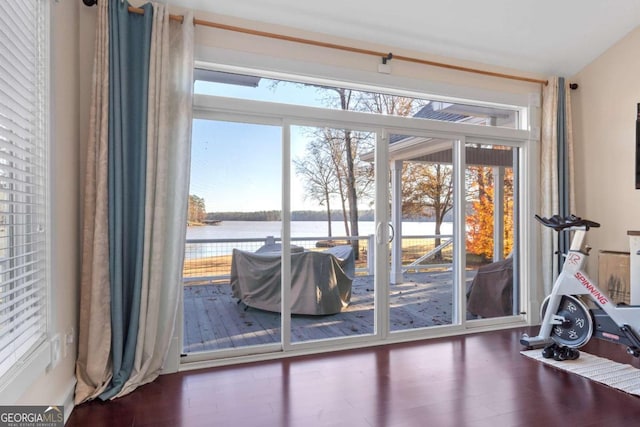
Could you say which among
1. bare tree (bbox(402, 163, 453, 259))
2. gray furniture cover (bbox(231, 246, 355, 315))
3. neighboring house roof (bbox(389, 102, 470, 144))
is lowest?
gray furniture cover (bbox(231, 246, 355, 315))

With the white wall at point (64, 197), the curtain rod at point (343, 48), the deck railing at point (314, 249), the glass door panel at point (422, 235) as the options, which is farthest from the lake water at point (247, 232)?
the curtain rod at point (343, 48)

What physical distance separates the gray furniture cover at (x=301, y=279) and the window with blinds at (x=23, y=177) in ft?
4.68

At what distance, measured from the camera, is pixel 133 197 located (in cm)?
258

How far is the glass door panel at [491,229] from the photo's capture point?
3906 mm

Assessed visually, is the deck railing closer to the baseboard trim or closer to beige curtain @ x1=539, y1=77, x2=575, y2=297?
the baseboard trim

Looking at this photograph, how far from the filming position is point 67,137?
2285mm

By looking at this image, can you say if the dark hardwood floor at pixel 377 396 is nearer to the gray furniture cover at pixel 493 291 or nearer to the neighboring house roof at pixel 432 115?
the gray furniture cover at pixel 493 291

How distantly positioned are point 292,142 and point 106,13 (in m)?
1.52

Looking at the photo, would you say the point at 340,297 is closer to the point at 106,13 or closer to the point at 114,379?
the point at 114,379

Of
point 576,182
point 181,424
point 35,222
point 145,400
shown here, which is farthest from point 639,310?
point 35,222

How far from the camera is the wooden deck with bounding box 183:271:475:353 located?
9.98ft

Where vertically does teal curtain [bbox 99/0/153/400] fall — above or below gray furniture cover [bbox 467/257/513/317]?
above

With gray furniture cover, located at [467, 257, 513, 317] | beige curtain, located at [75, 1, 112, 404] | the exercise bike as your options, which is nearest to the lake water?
beige curtain, located at [75, 1, 112, 404]

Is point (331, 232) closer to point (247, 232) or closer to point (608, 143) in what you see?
point (247, 232)
